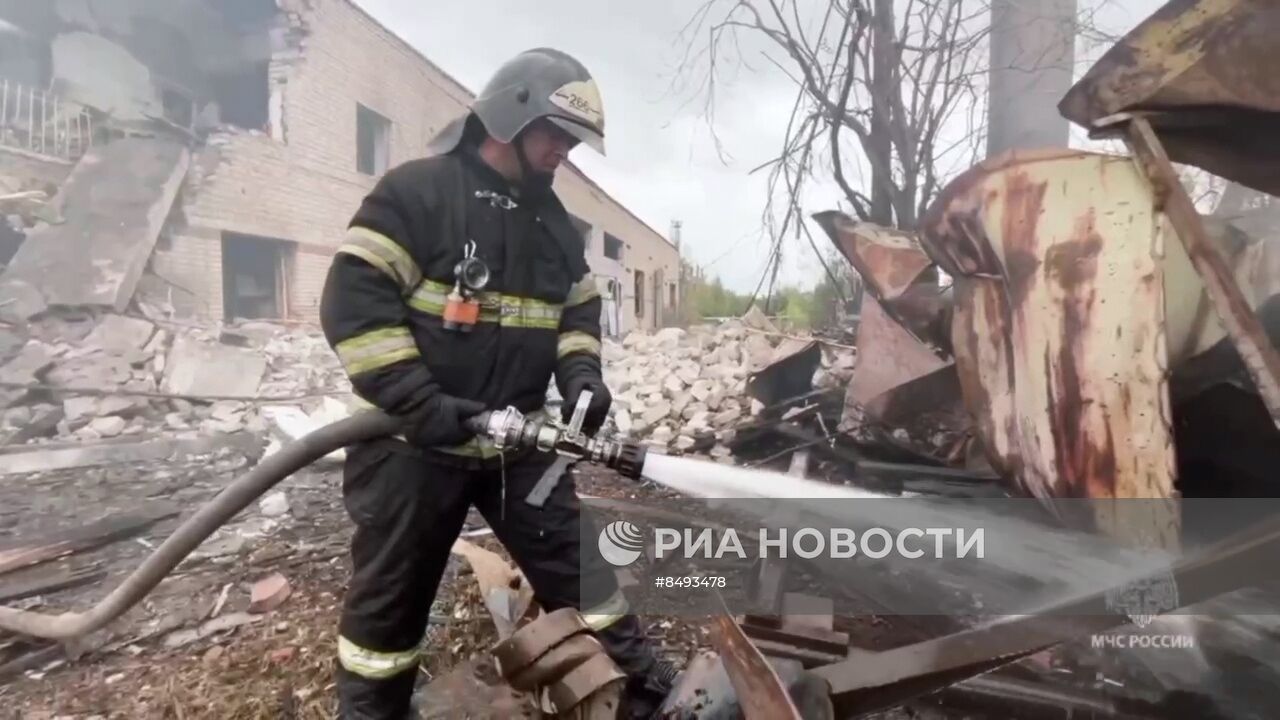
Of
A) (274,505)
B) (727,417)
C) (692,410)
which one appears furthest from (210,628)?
(727,417)

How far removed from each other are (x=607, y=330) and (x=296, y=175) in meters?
1.67

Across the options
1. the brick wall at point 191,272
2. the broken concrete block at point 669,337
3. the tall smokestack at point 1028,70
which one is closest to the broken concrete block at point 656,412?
the broken concrete block at point 669,337

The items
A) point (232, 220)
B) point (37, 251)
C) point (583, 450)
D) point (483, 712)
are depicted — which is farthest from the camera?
point (37, 251)

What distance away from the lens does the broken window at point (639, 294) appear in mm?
3506

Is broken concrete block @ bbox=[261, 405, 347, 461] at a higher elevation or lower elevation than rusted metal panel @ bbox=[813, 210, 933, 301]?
lower

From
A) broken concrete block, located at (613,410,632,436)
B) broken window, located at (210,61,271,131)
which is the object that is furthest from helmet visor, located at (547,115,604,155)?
broken concrete block, located at (613,410,632,436)

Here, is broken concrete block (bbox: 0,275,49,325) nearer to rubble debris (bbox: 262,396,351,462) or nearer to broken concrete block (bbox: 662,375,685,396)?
rubble debris (bbox: 262,396,351,462)

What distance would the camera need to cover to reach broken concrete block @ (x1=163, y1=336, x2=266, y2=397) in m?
3.46

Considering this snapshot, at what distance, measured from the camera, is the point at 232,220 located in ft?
10.6

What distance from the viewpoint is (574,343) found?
6.98 feet

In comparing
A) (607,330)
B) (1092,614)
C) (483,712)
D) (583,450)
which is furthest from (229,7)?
(1092,614)

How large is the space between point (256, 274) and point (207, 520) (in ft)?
4.86

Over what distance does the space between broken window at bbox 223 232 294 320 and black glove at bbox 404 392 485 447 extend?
1.93 metres

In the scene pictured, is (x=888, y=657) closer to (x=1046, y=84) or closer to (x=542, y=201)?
(x=542, y=201)
